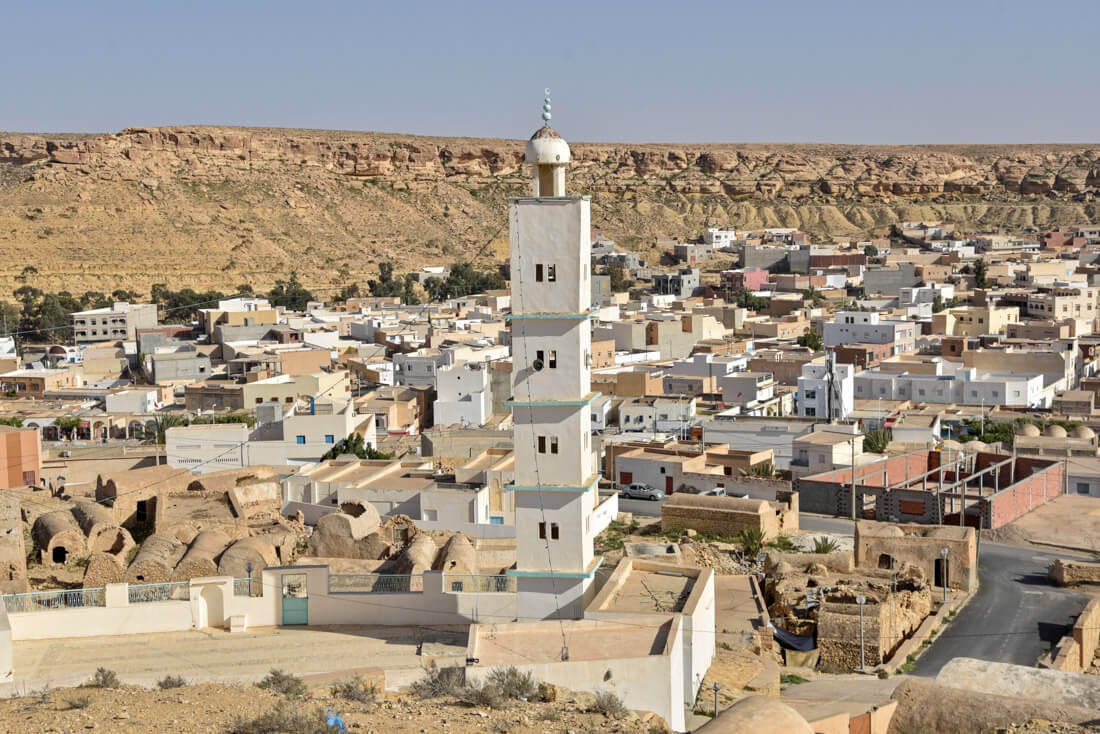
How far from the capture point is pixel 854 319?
2008 inches

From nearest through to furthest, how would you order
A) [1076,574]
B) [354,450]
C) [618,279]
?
[1076,574] → [354,450] → [618,279]

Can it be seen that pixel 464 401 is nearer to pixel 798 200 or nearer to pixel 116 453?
pixel 116 453

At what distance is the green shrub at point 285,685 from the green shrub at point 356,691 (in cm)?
31

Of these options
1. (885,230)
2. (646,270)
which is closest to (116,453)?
(646,270)

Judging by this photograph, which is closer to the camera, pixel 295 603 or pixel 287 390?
pixel 295 603

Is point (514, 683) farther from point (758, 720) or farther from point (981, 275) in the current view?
point (981, 275)

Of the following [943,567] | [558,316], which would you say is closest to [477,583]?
[558,316]

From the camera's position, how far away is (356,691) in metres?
11.6

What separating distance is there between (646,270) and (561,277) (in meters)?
71.8

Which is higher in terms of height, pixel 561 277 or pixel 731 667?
pixel 561 277

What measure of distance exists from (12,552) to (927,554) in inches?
572

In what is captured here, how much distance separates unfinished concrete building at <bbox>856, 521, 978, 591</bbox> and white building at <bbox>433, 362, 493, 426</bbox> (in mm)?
16674

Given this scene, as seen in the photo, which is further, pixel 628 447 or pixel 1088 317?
pixel 1088 317

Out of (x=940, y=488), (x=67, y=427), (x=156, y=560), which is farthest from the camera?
(x=67, y=427)
